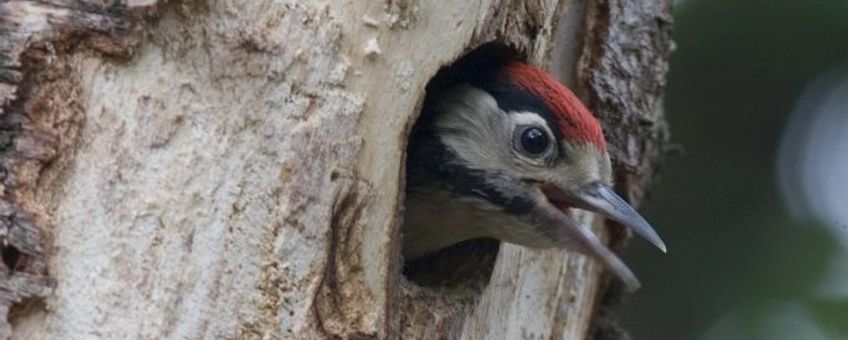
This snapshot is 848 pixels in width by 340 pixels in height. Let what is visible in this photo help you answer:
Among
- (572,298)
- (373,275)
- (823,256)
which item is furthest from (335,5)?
(823,256)

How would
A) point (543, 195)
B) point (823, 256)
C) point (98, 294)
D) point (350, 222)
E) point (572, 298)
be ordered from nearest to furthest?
1. point (98, 294)
2. point (350, 222)
3. point (543, 195)
4. point (572, 298)
5. point (823, 256)

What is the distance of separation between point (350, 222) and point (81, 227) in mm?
566

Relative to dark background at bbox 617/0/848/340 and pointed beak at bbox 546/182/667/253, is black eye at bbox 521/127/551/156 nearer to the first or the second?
pointed beak at bbox 546/182/667/253

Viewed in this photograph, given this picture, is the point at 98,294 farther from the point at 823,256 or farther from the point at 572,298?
the point at 823,256

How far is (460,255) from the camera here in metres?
4.12

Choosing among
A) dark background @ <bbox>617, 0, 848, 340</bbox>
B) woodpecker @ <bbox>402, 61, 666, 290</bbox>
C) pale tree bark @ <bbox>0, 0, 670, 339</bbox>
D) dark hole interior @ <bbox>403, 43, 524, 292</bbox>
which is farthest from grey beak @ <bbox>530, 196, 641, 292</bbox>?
dark background @ <bbox>617, 0, 848, 340</bbox>

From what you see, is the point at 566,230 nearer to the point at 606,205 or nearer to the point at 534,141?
the point at 606,205

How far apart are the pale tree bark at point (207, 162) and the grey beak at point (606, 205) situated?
28.8 inches

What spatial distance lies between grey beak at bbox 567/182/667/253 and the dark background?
2.61 meters

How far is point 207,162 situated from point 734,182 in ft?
13.0

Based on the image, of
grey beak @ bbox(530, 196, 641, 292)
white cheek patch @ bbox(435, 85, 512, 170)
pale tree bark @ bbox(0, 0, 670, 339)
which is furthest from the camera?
white cheek patch @ bbox(435, 85, 512, 170)

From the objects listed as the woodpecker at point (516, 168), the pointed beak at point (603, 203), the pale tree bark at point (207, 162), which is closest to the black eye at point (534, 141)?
the woodpecker at point (516, 168)

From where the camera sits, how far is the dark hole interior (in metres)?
3.89

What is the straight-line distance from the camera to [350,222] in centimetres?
323
